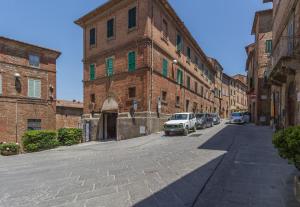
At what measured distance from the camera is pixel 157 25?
66.5ft

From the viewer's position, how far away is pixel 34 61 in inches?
971

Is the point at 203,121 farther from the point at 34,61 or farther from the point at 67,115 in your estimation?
the point at 34,61

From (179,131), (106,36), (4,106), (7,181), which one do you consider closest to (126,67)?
(106,36)

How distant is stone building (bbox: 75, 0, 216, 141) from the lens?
749 inches

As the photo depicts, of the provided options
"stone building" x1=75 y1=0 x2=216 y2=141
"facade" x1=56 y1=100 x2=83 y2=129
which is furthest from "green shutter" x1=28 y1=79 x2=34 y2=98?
"stone building" x1=75 y1=0 x2=216 y2=141

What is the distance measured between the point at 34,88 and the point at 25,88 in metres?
0.92

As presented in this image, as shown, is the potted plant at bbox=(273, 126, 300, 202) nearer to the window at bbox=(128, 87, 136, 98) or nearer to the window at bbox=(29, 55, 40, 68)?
the window at bbox=(128, 87, 136, 98)

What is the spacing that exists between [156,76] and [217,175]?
1450cm

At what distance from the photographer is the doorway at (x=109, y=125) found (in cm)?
2295

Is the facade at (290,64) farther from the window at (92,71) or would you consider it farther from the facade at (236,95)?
the facade at (236,95)

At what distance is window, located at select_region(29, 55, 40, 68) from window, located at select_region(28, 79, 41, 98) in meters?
1.70

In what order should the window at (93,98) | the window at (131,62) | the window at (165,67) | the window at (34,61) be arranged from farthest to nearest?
the window at (34,61), the window at (93,98), the window at (165,67), the window at (131,62)

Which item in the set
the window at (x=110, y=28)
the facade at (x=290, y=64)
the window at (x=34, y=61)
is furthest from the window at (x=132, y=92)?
the window at (x=34, y=61)

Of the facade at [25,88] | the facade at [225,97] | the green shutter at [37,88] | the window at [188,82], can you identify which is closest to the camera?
the facade at [25,88]
